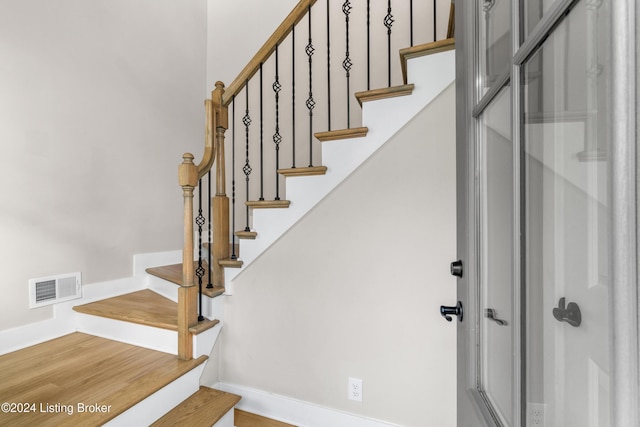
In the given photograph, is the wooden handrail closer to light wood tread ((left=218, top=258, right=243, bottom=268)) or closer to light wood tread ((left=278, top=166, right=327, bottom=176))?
light wood tread ((left=278, top=166, right=327, bottom=176))

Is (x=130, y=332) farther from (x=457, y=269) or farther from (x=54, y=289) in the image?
(x=457, y=269)

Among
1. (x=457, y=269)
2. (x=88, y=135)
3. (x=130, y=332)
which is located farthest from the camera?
(x=88, y=135)

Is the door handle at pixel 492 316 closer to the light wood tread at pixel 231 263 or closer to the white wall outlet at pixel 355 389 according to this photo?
the white wall outlet at pixel 355 389

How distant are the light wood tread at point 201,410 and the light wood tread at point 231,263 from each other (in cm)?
71

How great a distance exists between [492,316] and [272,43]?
1830 millimetres

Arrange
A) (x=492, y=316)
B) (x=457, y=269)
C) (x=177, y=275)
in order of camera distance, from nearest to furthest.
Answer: (x=492, y=316) < (x=457, y=269) < (x=177, y=275)

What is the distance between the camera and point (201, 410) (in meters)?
1.58

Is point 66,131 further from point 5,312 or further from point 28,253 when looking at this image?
point 5,312

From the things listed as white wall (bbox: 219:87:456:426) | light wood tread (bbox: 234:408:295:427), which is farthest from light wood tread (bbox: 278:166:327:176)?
light wood tread (bbox: 234:408:295:427)

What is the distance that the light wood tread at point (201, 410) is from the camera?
149cm

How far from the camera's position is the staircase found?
142 centimetres

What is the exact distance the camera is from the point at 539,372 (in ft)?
1.56

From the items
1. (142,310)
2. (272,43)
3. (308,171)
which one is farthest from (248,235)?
(272,43)

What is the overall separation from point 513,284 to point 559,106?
1.00 feet
